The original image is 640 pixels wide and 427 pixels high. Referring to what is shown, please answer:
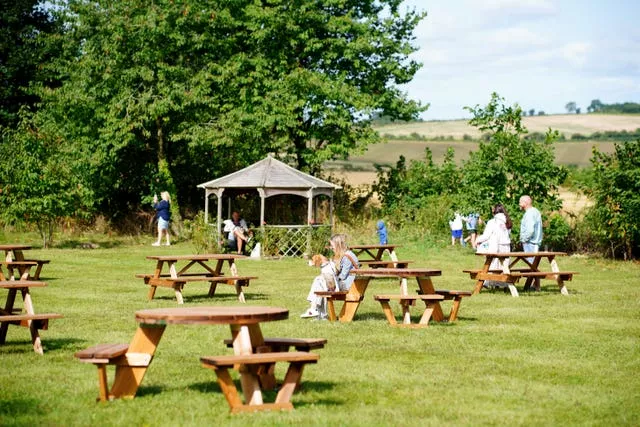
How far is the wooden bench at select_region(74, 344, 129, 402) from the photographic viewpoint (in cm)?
801

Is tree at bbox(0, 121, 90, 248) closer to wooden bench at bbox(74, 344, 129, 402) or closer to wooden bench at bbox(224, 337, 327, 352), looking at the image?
wooden bench at bbox(224, 337, 327, 352)

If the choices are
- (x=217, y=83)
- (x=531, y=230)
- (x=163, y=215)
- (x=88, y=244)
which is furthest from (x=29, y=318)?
(x=217, y=83)

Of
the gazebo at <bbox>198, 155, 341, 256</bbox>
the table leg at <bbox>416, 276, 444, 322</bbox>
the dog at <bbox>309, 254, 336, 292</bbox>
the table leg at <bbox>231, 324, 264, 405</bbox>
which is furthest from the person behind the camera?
the gazebo at <bbox>198, 155, 341, 256</bbox>

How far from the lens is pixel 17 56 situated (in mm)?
42938

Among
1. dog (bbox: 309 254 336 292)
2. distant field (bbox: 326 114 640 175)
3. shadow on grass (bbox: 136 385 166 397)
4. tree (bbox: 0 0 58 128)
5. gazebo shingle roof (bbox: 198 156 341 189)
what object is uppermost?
tree (bbox: 0 0 58 128)

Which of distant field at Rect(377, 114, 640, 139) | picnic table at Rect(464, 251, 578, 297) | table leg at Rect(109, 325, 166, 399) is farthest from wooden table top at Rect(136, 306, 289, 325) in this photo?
distant field at Rect(377, 114, 640, 139)

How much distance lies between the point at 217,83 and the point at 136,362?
29.8 metres

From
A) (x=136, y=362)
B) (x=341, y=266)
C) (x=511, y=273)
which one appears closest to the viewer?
(x=136, y=362)

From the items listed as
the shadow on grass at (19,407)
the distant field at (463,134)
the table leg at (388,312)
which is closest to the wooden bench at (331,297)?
the table leg at (388,312)

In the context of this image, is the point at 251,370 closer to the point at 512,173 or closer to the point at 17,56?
the point at 512,173

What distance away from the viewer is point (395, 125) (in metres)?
91.1

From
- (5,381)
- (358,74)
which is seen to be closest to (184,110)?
(358,74)

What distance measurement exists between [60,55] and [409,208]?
1493cm

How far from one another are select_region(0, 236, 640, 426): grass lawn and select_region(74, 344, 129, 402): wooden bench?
195 millimetres
